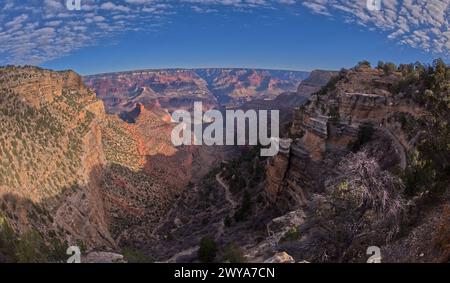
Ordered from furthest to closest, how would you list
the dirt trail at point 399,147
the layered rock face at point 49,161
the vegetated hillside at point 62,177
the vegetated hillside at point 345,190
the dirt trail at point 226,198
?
1. the dirt trail at point 226,198
2. the layered rock face at point 49,161
3. the vegetated hillside at point 62,177
4. the dirt trail at point 399,147
5. the vegetated hillside at point 345,190

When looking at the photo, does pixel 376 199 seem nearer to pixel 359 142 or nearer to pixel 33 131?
pixel 359 142

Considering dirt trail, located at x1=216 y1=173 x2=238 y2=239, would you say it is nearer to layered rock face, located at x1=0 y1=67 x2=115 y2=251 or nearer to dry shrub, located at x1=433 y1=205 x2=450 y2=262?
layered rock face, located at x1=0 y1=67 x2=115 y2=251

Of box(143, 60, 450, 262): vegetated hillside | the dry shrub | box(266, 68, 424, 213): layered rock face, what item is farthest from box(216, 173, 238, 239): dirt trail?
the dry shrub

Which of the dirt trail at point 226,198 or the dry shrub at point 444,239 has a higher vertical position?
the dry shrub at point 444,239

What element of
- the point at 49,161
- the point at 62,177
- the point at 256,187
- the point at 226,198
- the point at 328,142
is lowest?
the point at 226,198

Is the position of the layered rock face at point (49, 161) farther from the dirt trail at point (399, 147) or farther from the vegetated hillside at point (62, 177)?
the dirt trail at point (399, 147)

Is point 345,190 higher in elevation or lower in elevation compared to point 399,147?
higher

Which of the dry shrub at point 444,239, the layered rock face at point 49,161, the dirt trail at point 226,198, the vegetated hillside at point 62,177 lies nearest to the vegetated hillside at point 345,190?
the dry shrub at point 444,239

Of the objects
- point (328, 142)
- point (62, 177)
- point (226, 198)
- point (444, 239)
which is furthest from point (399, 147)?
point (62, 177)

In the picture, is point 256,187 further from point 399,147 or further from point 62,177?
point 62,177
